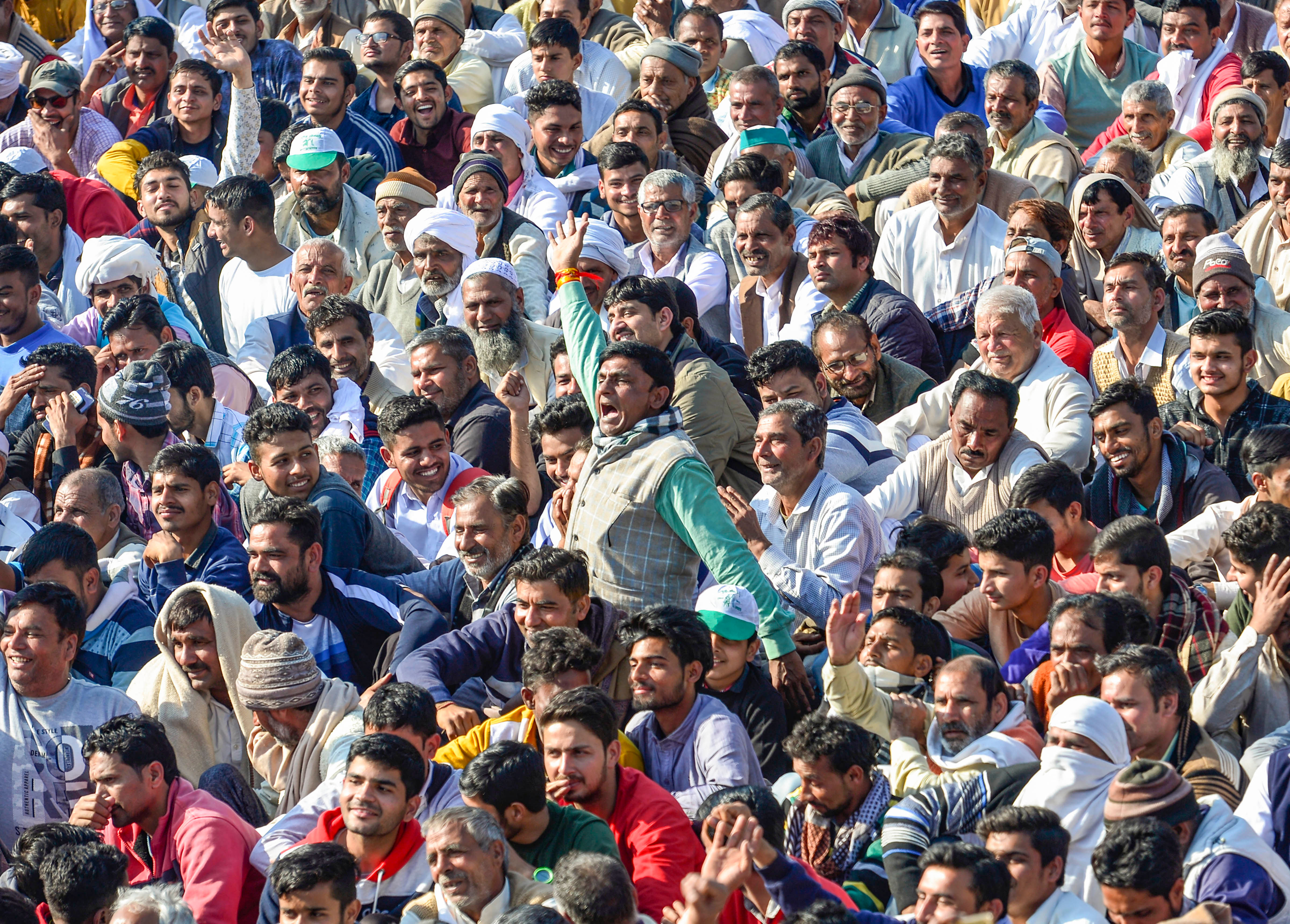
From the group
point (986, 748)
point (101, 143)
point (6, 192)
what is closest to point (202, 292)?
point (6, 192)

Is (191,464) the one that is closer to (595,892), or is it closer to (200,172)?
(595,892)

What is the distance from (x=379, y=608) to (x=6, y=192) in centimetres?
401

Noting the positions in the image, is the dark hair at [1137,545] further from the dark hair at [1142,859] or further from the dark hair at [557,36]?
the dark hair at [557,36]

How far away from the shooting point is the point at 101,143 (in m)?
12.1

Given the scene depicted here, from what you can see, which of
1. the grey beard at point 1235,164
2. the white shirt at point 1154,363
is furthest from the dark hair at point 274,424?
the grey beard at point 1235,164

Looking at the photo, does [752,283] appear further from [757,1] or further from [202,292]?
[757,1]

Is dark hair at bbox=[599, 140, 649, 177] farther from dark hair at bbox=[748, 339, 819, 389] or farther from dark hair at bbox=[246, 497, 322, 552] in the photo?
dark hair at bbox=[246, 497, 322, 552]

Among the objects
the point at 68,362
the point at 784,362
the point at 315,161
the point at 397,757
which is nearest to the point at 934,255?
the point at 784,362

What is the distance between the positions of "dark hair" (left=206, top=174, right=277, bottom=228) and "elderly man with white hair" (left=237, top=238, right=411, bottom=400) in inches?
14.4

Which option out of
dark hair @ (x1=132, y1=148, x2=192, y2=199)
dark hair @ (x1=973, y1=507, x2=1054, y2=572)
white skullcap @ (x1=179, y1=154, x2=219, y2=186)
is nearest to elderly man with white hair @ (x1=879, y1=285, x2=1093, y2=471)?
dark hair @ (x1=973, y1=507, x2=1054, y2=572)

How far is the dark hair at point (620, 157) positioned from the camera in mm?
10188

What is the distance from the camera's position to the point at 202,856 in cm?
633

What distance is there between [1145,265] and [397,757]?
4.29m

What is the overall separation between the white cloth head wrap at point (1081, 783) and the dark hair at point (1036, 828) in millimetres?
211
